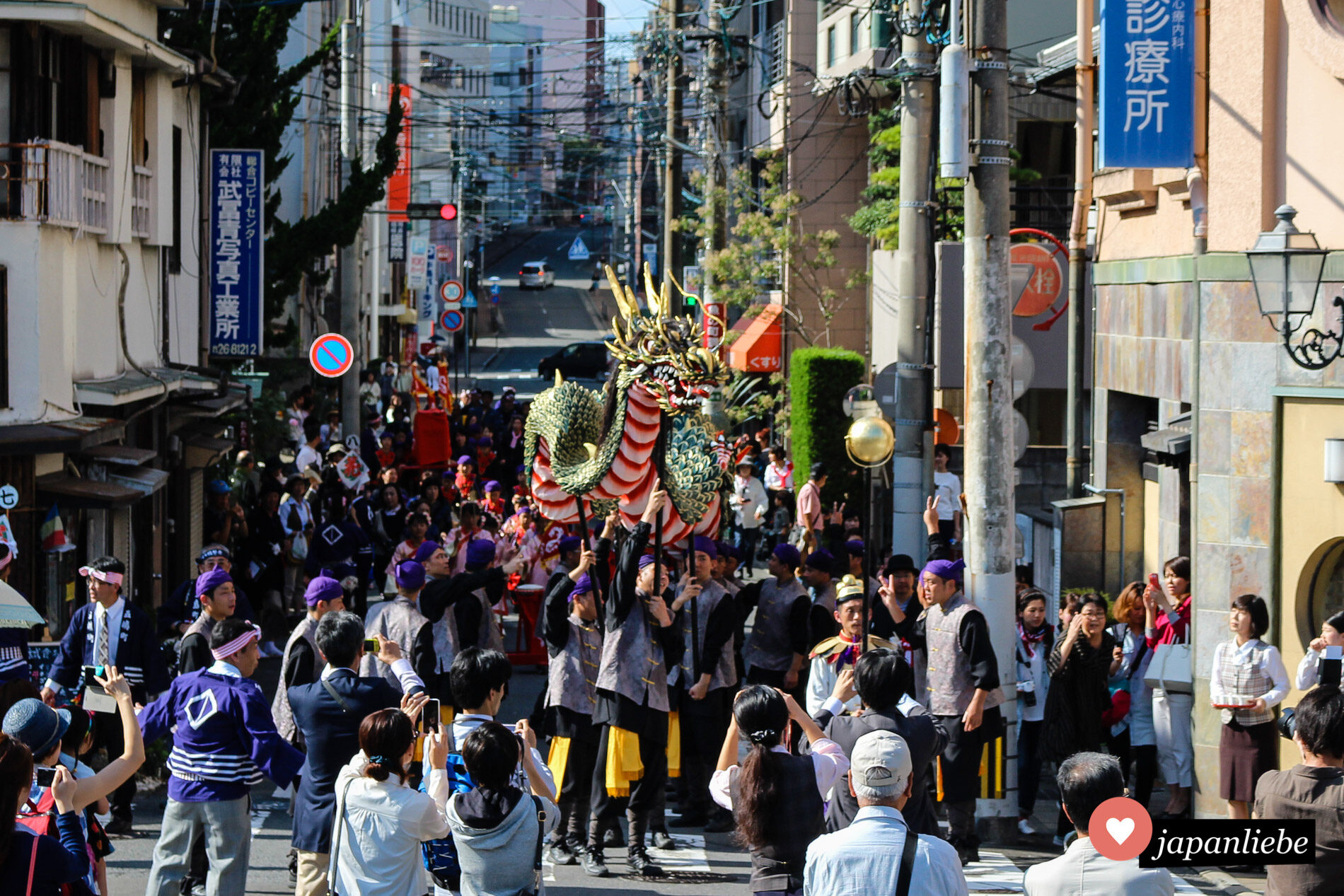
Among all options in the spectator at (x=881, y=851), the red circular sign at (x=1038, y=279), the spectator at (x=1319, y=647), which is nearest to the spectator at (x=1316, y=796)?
the spectator at (x=881, y=851)

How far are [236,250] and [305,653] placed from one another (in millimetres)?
10787

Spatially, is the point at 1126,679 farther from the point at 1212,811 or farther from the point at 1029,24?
the point at 1029,24

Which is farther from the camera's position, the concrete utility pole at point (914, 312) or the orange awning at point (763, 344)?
the orange awning at point (763, 344)

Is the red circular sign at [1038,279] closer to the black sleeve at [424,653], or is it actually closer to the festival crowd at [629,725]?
the festival crowd at [629,725]

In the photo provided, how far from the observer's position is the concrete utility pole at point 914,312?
14.6 m

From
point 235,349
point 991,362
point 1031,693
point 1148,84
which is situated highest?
point 1148,84

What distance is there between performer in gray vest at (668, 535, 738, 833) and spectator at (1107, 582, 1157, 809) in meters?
2.62

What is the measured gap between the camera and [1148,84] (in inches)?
484

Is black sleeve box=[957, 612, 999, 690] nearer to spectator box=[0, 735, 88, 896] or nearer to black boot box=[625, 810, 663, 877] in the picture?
black boot box=[625, 810, 663, 877]

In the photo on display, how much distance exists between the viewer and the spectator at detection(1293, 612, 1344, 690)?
348 inches

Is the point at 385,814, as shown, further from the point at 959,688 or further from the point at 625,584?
the point at 959,688

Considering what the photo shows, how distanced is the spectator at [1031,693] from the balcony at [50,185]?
871 centimetres
